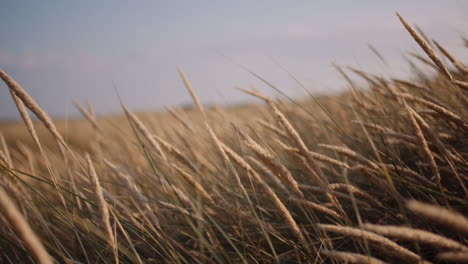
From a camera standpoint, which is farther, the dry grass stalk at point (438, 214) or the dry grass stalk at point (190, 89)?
the dry grass stalk at point (190, 89)

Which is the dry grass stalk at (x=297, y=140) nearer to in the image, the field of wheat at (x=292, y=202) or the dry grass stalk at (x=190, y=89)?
the field of wheat at (x=292, y=202)

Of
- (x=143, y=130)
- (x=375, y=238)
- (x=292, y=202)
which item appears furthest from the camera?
(x=292, y=202)

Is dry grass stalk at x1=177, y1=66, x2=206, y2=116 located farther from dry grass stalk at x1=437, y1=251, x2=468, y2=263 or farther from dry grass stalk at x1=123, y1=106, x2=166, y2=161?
dry grass stalk at x1=437, y1=251, x2=468, y2=263

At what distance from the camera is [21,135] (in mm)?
8680

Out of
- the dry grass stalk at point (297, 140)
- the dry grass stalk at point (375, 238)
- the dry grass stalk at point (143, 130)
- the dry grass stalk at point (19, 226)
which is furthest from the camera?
the dry grass stalk at point (143, 130)

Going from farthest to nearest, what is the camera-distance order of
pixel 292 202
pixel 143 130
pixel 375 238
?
pixel 292 202, pixel 143 130, pixel 375 238

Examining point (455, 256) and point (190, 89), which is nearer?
point (455, 256)

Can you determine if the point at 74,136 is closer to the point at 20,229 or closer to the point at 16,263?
the point at 16,263

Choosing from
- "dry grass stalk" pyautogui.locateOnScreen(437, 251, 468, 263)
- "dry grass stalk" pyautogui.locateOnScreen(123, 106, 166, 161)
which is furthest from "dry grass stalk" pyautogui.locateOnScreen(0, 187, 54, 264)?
"dry grass stalk" pyautogui.locateOnScreen(437, 251, 468, 263)

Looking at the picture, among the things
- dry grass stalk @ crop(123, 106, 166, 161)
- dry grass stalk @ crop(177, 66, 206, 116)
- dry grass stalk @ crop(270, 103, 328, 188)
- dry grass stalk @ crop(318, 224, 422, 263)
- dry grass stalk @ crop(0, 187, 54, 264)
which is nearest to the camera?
dry grass stalk @ crop(0, 187, 54, 264)

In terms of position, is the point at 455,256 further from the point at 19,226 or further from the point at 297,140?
the point at 19,226

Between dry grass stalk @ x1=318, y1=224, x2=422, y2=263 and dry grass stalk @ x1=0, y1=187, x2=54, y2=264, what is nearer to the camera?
dry grass stalk @ x1=0, y1=187, x2=54, y2=264

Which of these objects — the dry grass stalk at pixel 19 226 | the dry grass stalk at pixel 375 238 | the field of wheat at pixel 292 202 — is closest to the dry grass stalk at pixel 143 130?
the field of wheat at pixel 292 202

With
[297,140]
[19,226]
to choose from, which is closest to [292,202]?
[297,140]
